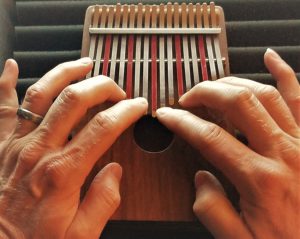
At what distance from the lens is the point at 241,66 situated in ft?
3.01

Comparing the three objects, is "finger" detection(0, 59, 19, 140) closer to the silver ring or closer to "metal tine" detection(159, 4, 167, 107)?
the silver ring

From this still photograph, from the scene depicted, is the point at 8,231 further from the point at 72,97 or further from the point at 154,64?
the point at 154,64

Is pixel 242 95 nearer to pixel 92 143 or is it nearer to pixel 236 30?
pixel 92 143

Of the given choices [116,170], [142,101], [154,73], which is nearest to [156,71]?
[154,73]

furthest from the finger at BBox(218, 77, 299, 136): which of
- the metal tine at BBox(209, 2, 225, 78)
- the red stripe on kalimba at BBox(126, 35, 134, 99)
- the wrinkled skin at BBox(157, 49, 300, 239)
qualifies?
the red stripe on kalimba at BBox(126, 35, 134, 99)

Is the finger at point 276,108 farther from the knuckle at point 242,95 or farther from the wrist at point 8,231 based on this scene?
the wrist at point 8,231

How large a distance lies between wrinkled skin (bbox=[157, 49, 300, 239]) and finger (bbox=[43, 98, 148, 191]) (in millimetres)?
110

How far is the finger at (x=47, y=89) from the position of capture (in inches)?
24.4

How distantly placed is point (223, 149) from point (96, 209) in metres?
0.21

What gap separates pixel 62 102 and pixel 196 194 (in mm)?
261

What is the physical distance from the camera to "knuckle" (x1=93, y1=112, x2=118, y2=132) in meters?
0.56

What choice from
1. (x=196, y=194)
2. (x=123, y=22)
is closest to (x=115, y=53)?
(x=123, y=22)

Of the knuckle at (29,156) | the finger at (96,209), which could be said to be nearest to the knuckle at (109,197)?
the finger at (96,209)

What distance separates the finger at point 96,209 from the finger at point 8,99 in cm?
23
